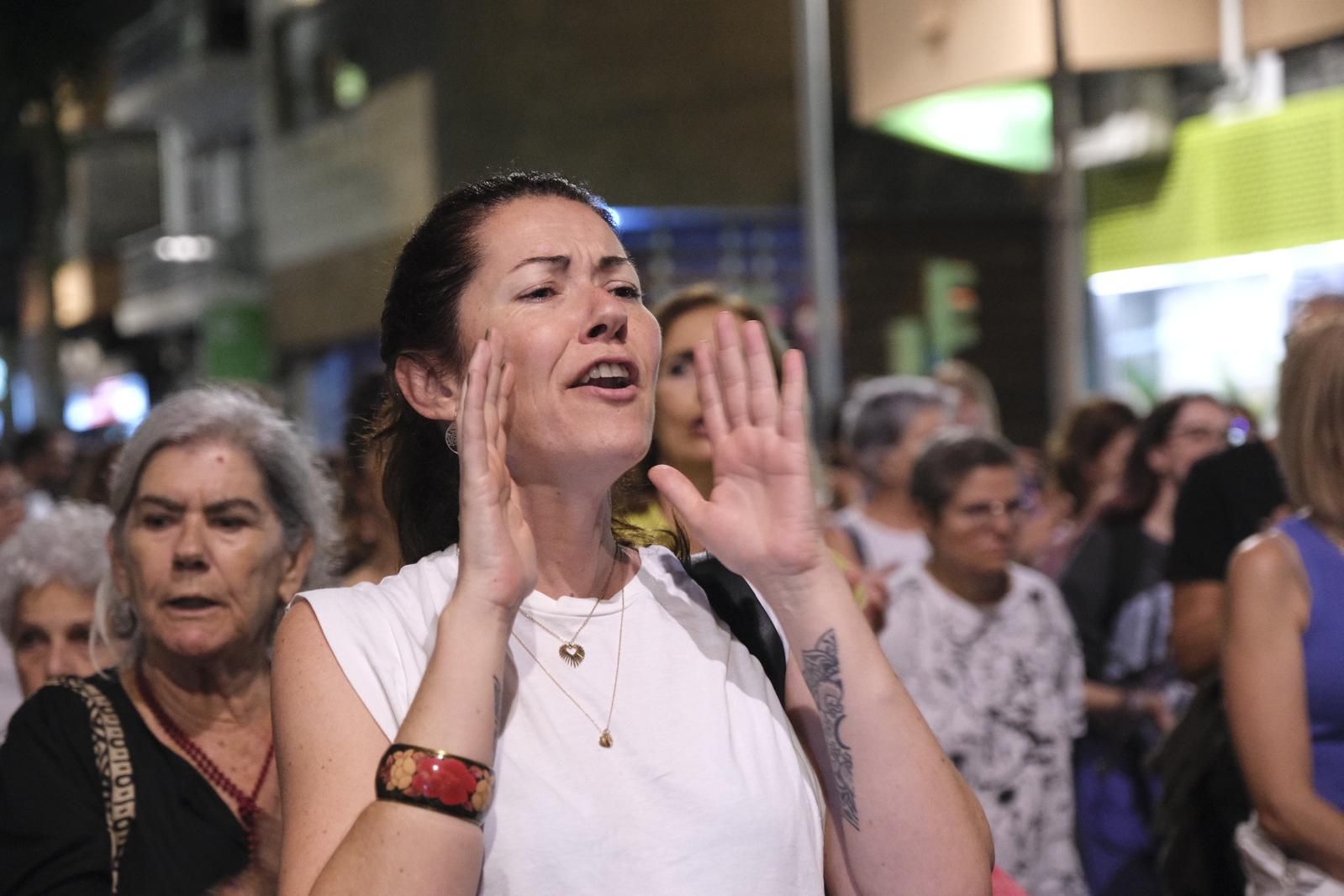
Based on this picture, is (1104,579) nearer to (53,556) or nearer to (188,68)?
(53,556)

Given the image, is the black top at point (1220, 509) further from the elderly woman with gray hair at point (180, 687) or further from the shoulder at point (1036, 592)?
the elderly woman with gray hair at point (180, 687)

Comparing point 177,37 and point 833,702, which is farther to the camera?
point 177,37

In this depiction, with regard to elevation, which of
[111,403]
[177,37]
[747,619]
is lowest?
[747,619]

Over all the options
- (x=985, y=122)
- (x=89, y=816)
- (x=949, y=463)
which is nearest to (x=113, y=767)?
(x=89, y=816)

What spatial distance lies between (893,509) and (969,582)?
1.41 m

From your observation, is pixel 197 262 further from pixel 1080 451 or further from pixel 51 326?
pixel 1080 451

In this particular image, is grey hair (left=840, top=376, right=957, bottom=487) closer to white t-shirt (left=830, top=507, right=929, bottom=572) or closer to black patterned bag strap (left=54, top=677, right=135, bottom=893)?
white t-shirt (left=830, top=507, right=929, bottom=572)

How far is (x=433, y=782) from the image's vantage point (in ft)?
6.91

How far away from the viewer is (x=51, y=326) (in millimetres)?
29844

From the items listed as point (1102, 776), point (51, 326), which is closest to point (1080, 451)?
point (1102, 776)

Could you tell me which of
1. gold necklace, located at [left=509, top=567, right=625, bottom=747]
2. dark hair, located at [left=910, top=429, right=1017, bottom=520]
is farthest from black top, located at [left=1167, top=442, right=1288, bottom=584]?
gold necklace, located at [left=509, top=567, right=625, bottom=747]

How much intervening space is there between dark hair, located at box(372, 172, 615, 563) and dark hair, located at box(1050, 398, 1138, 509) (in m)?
5.54

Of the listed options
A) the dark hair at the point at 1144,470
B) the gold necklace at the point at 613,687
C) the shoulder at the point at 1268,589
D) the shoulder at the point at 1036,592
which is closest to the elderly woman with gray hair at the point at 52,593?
the gold necklace at the point at 613,687

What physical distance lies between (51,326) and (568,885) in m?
29.8
